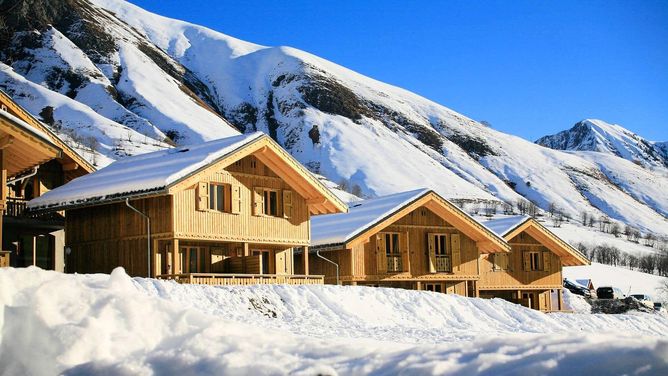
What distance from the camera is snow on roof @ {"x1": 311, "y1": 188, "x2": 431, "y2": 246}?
3741 centimetres

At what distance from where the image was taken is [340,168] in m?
154

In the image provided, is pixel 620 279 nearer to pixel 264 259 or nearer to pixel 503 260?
pixel 503 260

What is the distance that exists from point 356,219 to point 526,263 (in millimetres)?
13643

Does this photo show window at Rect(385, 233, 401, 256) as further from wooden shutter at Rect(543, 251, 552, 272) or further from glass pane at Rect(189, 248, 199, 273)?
wooden shutter at Rect(543, 251, 552, 272)

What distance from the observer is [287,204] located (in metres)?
35.0

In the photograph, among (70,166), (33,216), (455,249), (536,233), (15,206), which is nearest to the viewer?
(15,206)

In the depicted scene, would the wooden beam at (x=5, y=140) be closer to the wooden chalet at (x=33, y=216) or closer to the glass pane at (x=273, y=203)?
the wooden chalet at (x=33, y=216)

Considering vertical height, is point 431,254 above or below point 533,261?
above

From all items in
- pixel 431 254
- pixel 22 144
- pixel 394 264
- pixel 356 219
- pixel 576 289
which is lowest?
pixel 576 289

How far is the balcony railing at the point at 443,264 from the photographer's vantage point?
41.6 m

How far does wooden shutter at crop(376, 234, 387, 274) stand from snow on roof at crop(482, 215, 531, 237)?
837cm

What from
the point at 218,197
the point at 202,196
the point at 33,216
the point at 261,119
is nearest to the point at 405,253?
the point at 218,197

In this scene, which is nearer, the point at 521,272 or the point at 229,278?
the point at 229,278

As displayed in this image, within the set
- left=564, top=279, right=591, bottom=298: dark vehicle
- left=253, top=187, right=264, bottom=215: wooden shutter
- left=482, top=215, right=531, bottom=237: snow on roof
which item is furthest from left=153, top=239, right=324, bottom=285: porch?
left=564, top=279, right=591, bottom=298: dark vehicle
